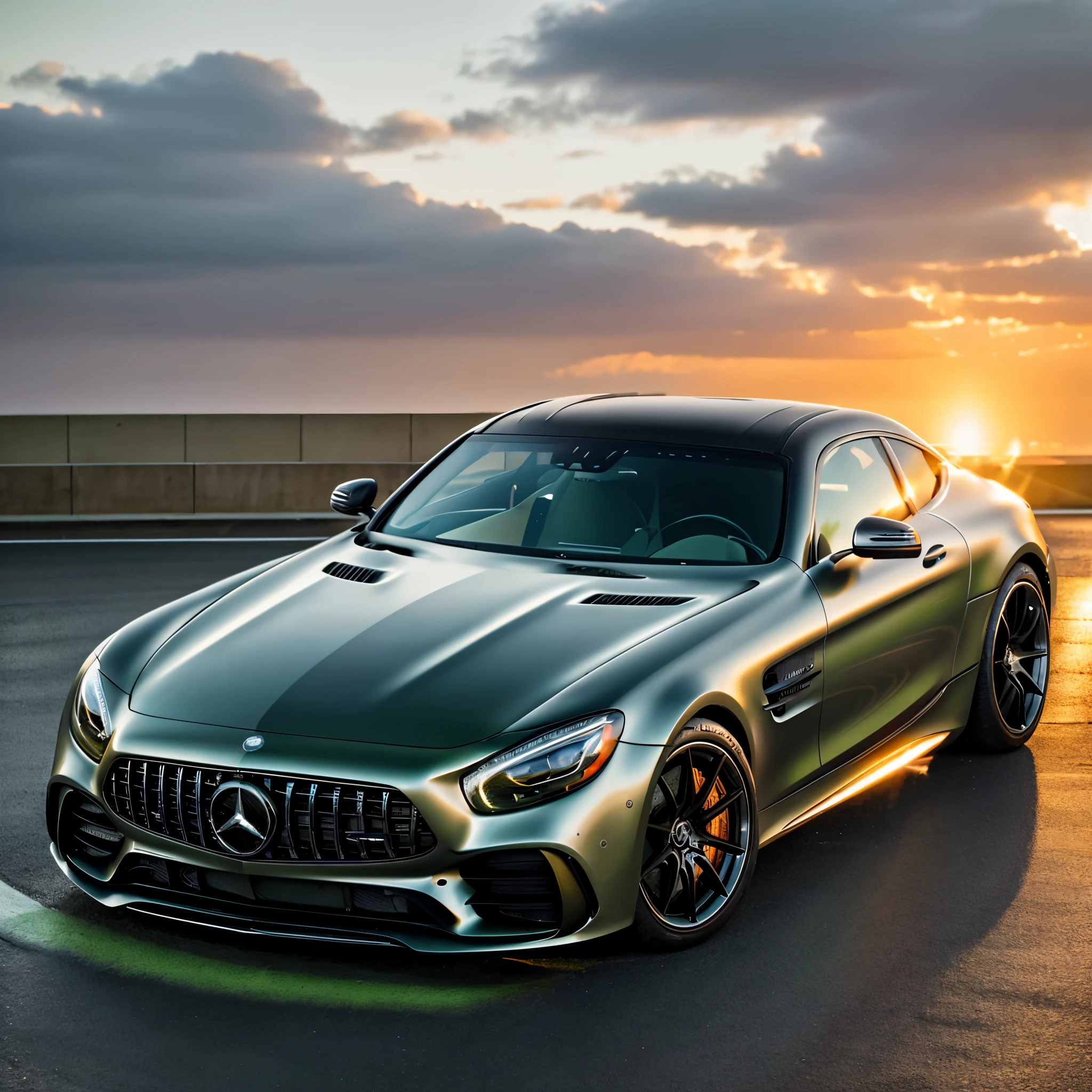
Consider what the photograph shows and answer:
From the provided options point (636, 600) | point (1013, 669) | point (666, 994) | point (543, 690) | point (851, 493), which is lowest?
point (666, 994)

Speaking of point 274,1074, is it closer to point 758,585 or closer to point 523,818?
point 523,818

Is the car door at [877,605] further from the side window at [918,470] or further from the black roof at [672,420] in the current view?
the black roof at [672,420]

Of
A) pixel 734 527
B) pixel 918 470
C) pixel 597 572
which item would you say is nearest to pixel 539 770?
pixel 597 572

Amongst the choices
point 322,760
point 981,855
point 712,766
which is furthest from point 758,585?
point 322,760

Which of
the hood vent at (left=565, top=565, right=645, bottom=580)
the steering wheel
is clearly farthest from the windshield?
the hood vent at (left=565, top=565, right=645, bottom=580)

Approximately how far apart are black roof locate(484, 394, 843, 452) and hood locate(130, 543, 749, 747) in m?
0.88

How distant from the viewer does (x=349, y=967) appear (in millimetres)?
4367

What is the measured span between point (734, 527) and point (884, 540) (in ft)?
1.81

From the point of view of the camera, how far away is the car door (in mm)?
5242

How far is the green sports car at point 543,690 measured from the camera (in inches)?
159

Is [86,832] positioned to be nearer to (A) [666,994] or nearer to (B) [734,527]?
(A) [666,994]

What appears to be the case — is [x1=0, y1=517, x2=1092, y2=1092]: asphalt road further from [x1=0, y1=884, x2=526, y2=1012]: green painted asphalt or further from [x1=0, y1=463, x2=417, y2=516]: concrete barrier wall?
[x1=0, y1=463, x2=417, y2=516]: concrete barrier wall

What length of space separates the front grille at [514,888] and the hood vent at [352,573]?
1.51 meters

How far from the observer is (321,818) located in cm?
401
